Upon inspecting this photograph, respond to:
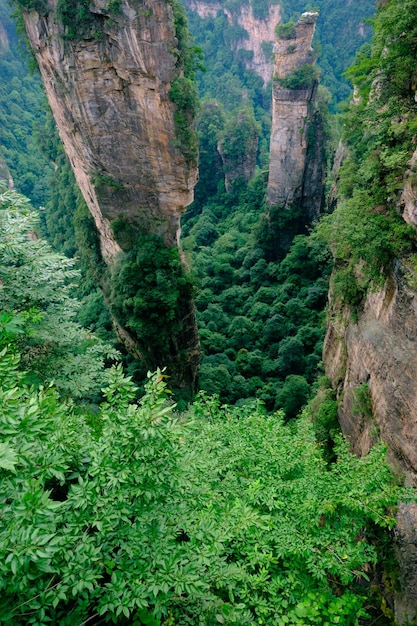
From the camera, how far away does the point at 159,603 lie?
3420 mm

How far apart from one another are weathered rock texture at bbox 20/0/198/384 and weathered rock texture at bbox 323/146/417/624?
34.1ft

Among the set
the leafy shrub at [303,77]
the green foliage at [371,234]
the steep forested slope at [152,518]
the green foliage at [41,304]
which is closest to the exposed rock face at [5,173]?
the leafy shrub at [303,77]

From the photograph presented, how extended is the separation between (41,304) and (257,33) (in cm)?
7151

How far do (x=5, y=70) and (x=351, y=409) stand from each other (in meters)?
58.3

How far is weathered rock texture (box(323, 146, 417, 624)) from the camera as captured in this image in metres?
6.82

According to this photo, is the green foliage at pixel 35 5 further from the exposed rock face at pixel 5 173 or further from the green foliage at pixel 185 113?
the exposed rock face at pixel 5 173

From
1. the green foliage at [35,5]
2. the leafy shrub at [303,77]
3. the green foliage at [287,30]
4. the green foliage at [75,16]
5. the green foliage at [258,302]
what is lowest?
the green foliage at [258,302]

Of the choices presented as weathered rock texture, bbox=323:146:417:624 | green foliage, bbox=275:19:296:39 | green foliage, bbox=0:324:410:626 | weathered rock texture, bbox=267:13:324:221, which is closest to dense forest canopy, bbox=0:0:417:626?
green foliage, bbox=0:324:410:626

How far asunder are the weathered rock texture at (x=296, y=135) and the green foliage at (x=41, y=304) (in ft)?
88.8

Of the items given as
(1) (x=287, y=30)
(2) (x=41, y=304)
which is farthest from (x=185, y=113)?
(1) (x=287, y=30)

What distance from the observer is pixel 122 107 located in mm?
15531

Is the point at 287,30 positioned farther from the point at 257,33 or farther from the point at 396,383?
the point at 257,33

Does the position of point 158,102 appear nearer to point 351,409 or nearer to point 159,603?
point 351,409

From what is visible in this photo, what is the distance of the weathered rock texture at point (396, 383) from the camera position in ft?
22.4
